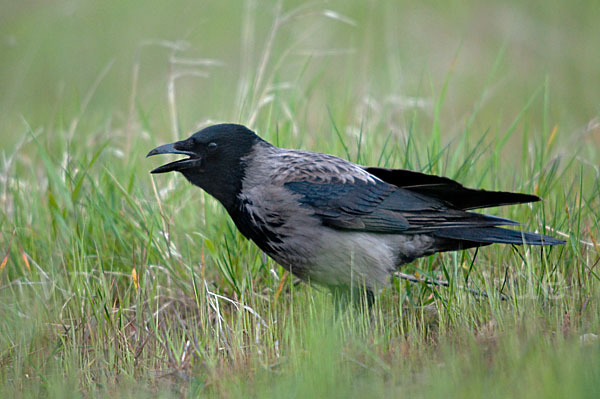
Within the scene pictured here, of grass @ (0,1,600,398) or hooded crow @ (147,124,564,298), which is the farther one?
hooded crow @ (147,124,564,298)

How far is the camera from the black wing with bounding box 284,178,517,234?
176 inches

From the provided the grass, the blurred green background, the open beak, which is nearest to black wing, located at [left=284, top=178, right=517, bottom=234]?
the grass

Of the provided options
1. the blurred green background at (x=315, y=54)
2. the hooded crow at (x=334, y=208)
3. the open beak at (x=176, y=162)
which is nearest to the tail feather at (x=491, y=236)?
the hooded crow at (x=334, y=208)

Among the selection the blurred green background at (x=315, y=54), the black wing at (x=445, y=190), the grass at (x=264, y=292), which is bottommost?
the grass at (x=264, y=292)

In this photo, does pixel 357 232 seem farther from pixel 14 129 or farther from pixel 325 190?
pixel 14 129

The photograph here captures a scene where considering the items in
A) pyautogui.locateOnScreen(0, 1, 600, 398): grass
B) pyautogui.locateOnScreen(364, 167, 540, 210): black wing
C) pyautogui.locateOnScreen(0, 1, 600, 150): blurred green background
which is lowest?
pyautogui.locateOnScreen(0, 1, 600, 398): grass

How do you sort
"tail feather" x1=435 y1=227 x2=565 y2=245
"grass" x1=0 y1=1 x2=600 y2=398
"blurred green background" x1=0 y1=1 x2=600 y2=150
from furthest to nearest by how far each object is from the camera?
"blurred green background" x1=0 y1=1 x2=600 y2=150 → "tail feather" x1=435 y1=227 x2=565 y2=245 → "grass" x1=0 y1=1 x2=600 y2=398

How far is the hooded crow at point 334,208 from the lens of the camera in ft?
14.4

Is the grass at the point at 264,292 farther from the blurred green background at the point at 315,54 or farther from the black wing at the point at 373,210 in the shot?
the blurred green background at the point at 315,54

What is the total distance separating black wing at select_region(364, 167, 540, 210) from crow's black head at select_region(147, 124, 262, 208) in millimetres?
898

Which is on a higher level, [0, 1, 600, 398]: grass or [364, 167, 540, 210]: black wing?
[364, 167, 540, 210]: black wing

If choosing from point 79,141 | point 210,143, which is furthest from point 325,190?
point 79,141

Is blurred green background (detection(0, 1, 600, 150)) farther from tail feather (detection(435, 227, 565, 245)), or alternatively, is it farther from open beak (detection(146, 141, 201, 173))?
tail feather (detection(435, 227, 565, 245))

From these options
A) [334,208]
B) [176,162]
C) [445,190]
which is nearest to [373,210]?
[334,208]
